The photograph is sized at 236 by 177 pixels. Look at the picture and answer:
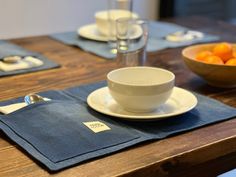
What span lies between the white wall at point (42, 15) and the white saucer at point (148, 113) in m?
1.25

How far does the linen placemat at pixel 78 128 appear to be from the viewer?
35.6 inches

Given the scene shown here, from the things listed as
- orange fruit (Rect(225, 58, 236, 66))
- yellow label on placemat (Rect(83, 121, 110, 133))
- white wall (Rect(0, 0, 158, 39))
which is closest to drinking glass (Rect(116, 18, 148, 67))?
orange fruit (Rect(225, 58, 236, 66))

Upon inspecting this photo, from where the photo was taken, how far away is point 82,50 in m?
1.70

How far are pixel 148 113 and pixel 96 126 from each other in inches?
4.9

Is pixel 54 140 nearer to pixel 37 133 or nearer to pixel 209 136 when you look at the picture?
pixel 37 133

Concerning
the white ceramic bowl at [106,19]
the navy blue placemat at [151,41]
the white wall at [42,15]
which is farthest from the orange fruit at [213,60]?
the white wall at [42,15]

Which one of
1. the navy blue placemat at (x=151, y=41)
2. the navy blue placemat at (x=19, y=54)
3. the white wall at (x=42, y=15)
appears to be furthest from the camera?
the white wall at (x=42, y=15)

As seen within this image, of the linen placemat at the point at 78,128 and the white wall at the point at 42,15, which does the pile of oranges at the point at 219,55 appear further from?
the white wall at the point at 42,15

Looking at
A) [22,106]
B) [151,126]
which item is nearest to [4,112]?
[22,106]

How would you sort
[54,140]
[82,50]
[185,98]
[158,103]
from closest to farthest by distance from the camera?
[54,140]
[158,103]
[185,98]
[82,50]

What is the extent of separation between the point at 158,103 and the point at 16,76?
52 cm

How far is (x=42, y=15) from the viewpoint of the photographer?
7.95 ft

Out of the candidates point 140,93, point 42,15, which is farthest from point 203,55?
point 42,15

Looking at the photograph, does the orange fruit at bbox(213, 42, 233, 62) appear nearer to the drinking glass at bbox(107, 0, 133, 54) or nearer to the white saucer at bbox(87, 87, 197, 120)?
the white saucer at bbox(87, 87, 197, 120)
